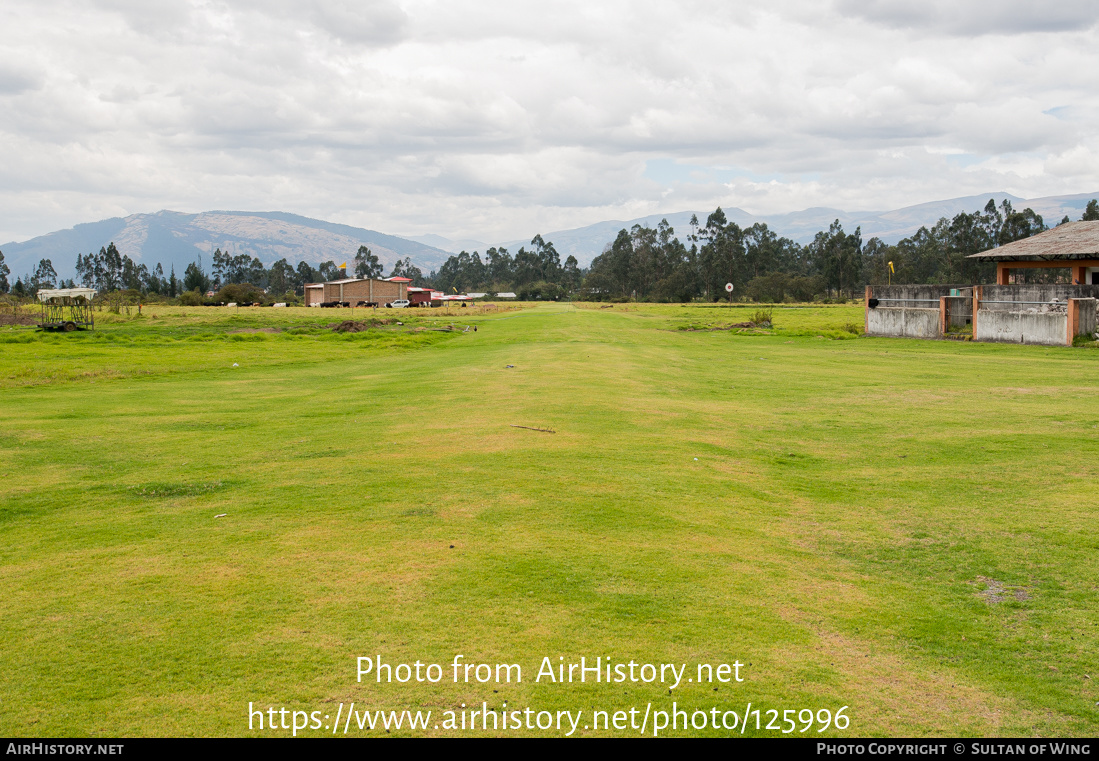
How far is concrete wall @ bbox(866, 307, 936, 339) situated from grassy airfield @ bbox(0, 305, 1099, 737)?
19.5 m

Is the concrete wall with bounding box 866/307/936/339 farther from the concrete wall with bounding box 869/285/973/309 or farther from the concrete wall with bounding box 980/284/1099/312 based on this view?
the concrete wall with bounding box 980/284/1099/312

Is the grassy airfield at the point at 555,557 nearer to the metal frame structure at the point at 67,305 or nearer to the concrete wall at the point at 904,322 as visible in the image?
the concrete wall at the point at 904,322

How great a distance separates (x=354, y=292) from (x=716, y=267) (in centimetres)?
5845

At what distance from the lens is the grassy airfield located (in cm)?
452

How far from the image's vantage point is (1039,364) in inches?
920

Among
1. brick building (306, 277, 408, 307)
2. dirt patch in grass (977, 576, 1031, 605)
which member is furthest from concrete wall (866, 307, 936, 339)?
brick building (306, 277, 408, 307)

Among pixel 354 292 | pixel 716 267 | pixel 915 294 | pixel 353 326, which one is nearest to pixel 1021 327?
pixel 915 294

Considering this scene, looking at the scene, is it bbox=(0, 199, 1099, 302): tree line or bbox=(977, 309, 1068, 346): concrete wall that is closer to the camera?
bbox=(977, 309, 1068, 346): concrete wall

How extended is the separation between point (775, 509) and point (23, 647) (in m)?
6.77

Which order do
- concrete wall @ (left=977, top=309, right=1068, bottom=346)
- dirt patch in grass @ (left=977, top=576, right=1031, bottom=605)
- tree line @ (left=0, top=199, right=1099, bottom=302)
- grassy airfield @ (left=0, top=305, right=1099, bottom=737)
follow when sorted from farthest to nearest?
tree line @ (left=0, top=199, right=1099, bottom=302)
concrete wall @ (left=977, top=309, right=1068, bottom=346)
dirt patch in grass @ (left=977, top=576, right=1031, bottom=605)
grassy airfield @ (left=0, top=305, right=1099, bottom=737)

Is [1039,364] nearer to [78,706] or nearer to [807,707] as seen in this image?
[807,707]

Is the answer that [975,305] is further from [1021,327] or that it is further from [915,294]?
[915,294]

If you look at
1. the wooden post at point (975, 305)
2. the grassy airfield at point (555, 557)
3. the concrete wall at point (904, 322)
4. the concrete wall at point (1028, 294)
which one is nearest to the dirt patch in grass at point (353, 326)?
the concrete wall at point (904, 322)

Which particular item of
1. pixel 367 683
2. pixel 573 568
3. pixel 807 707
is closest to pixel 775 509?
pixel 573 568
